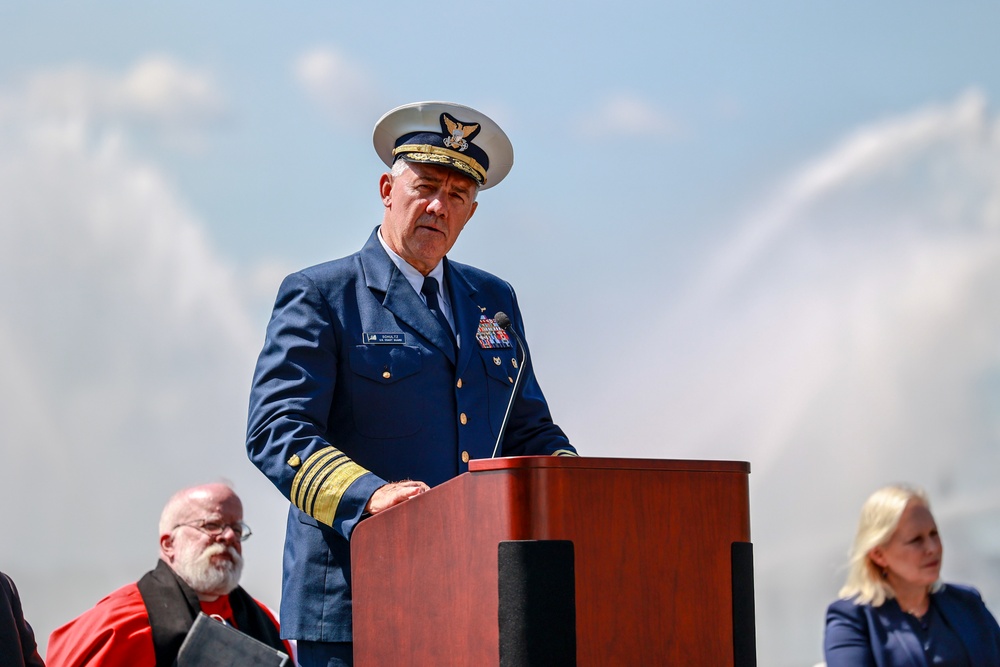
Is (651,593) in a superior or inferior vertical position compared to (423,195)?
inferior

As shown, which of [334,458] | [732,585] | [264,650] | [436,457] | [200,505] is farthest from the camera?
[200,505]

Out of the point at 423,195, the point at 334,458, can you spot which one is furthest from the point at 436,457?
the point at 423,195

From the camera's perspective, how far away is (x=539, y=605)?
177 centimetres

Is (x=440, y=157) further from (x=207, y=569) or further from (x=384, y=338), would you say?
(x=207, y=569)

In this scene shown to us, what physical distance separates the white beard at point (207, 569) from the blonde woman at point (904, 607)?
1971 mm

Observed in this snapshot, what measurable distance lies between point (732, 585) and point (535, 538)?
1.30 ft

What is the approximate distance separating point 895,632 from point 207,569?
2.21 metres

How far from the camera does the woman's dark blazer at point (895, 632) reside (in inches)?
140

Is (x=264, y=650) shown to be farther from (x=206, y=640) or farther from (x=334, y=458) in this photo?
(x=334, y=458)

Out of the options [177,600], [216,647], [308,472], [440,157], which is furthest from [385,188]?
[177,600]

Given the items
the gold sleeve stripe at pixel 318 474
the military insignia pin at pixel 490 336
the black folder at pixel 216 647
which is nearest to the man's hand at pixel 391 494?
the gold sleeve stripe at pixel 318 474

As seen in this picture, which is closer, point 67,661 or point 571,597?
point 571,597

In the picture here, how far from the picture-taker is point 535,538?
1.78 metres

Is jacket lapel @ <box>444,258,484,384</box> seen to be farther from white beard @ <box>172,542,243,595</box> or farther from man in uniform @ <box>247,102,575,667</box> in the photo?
white beard @ <box>172,542,243,595</box>
